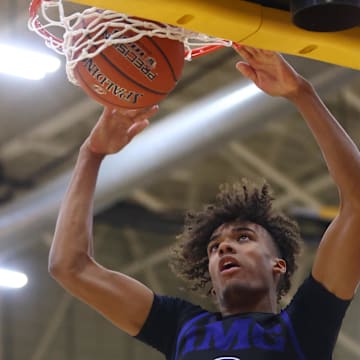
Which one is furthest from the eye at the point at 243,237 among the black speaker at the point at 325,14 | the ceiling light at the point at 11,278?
the ceiling light at the point at 11,278

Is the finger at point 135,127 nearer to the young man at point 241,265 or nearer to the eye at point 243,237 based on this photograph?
the young man at point 241,265

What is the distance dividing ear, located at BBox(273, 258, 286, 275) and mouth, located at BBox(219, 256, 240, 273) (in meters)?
0.14

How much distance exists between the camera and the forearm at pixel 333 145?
249 centimetres

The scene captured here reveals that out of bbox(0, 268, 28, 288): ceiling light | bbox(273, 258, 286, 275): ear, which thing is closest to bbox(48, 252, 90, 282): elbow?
bbox(273, 258, 286, 275): ear

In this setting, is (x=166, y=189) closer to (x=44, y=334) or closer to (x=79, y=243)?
(x=44, y=334)

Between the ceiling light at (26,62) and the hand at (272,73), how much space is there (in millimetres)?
2774

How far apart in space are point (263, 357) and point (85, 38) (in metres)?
1.00

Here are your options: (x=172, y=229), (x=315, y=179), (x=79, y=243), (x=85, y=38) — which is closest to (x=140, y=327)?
(x=79, y=243)

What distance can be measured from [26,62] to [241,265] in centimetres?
297

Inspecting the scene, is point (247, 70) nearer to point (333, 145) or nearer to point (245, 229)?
point (333, 145)

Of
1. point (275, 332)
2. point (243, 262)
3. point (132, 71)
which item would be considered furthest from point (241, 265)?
point (132, 71)

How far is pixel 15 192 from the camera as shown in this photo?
10.4m

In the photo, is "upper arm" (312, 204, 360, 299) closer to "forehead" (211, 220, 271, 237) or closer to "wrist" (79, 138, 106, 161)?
"forehead" (211, 220, 271, 237)

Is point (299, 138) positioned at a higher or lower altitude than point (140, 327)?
lower
